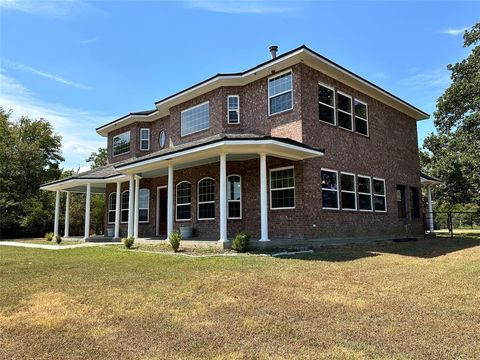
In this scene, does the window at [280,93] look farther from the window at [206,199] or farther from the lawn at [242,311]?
the lawn at [242,311]

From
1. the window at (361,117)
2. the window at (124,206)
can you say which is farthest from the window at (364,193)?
the window at (124,206)

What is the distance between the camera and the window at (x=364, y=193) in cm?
1639

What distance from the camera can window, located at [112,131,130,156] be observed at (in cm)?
2269

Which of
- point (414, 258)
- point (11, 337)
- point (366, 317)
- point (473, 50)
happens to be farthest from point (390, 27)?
point (473, 50)

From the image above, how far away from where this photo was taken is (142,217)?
20625 millimetres

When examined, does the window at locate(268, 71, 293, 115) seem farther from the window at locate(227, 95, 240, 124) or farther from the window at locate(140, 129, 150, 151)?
the window at locate(140, 129, 150, 151)

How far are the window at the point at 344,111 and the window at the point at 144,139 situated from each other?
11117 millimetres

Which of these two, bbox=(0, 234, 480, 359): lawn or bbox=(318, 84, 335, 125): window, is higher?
bbox=(318, 84, 335, 125): window

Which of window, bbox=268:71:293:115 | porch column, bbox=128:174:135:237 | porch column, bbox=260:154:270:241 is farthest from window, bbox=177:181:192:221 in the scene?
porch column, bbox=260:154:270:241

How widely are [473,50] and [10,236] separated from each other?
1453 inches

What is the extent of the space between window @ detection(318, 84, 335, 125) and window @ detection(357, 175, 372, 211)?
302 cm

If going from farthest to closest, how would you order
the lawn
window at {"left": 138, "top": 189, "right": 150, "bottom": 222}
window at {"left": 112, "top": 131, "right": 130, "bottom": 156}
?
window at {"left": 112, "top": 131, "right": 130, "bottom": 156}
window at {"left": 138, "top": 189, "right": 150, "bottom": 222}
the lawn

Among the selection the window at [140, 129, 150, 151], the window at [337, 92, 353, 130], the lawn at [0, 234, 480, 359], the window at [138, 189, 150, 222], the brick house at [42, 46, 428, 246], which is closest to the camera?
the lawn at [0, 234, 480, 359]

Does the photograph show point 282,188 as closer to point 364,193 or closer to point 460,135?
point 364,193
